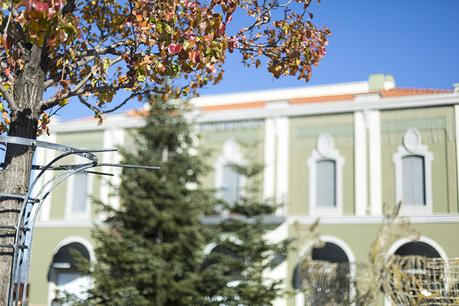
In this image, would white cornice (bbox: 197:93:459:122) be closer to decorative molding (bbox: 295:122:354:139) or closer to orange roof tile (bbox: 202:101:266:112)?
decorative molding (bbox: 295:122:354:139)

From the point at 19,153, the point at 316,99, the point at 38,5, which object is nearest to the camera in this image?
the point at 38,5

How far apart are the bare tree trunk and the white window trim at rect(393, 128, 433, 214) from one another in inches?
717

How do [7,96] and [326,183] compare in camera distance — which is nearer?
[7,96]

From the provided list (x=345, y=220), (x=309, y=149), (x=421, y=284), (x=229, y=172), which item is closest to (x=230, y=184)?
(x=229, y=172)

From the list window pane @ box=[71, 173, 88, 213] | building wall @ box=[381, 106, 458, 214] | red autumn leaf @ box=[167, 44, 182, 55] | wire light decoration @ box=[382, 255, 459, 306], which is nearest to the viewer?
red autumn leaf @ box=[167, 44, 182, 55]

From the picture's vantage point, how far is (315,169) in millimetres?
24609

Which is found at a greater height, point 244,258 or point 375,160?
point 375,160

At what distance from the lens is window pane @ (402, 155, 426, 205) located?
2266 cm

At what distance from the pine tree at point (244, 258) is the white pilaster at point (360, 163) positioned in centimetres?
314

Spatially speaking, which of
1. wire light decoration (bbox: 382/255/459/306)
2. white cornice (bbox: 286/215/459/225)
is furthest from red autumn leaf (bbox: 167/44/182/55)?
white cornice (bbox: 286/215/459/225)

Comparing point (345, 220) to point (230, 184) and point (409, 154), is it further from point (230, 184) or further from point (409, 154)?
point (230, 184)

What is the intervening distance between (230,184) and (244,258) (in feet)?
18.4

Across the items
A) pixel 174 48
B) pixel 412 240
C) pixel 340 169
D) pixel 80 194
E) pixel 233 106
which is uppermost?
pixel 233 106

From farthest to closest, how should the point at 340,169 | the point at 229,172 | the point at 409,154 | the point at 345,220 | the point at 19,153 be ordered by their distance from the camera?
the point at 229,172
the point at 340,169
the point at 345,220
the point at 409,154
the point at 19,153
